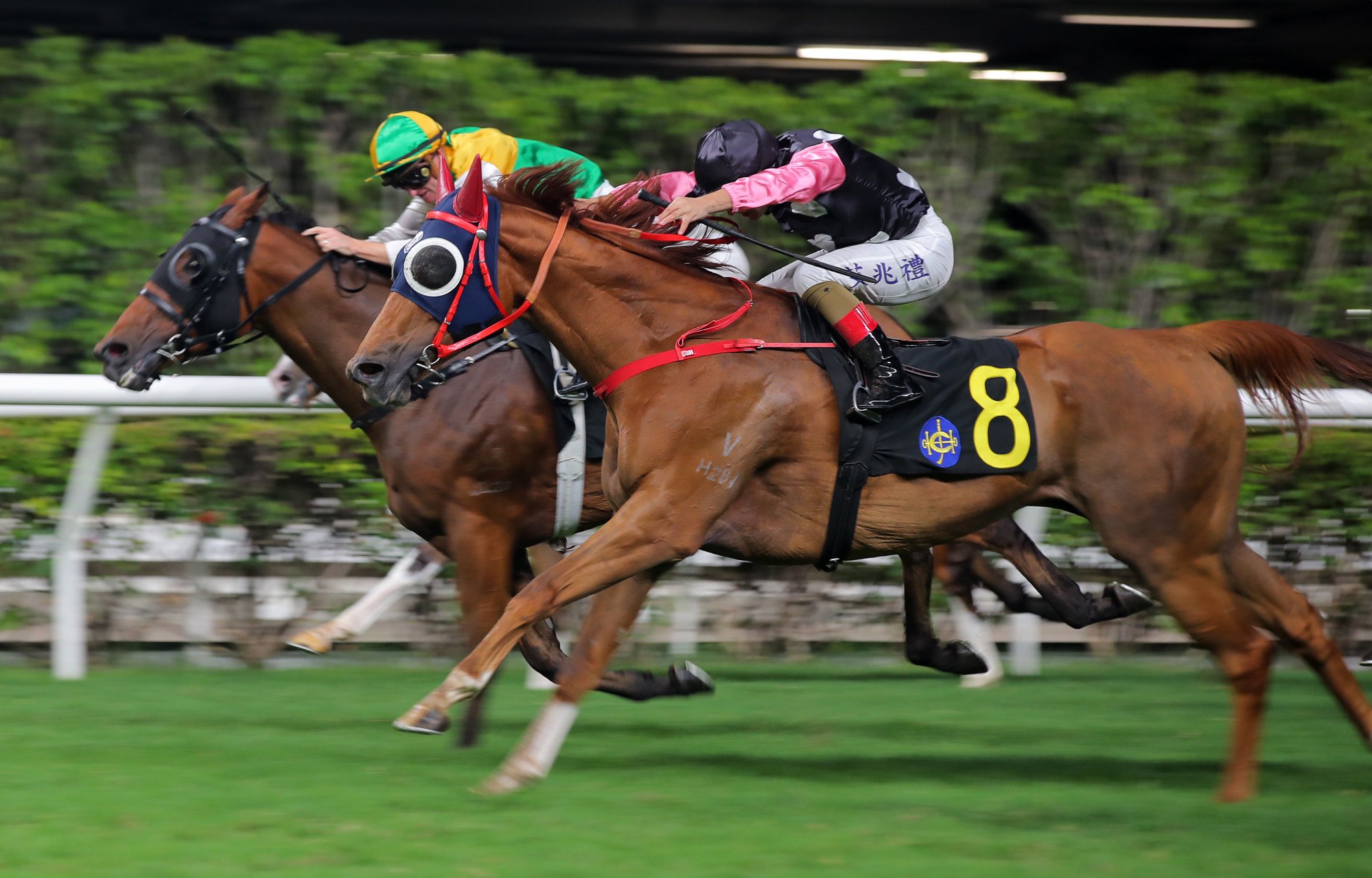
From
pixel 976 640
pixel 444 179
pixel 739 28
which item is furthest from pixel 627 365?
pixel 739 28

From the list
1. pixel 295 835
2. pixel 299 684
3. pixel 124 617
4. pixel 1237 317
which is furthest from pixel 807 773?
pixel 1237 317

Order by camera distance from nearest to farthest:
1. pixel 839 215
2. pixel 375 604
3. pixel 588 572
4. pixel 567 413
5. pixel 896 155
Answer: pixel 588 572, pixel 839 215, pixel 567 413, pixel 375 604, pixel 896 155

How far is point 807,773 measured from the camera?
4.04 metres

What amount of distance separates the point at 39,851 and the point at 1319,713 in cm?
397

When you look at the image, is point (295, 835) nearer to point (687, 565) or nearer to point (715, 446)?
point (715, 446)

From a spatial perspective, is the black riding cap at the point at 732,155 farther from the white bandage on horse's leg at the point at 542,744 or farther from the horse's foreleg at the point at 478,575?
the white bandage on horse's leg at the point at 542,744

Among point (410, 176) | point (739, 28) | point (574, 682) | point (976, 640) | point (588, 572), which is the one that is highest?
point (739, 28)

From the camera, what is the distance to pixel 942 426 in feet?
12.9

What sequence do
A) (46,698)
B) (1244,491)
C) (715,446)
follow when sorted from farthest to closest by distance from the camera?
(1244,491) → (46,698) → (715,446)

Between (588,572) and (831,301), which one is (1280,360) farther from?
(588,572)

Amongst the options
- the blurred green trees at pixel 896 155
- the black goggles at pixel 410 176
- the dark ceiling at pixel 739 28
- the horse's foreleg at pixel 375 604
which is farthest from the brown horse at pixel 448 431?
the dark ceiling at pixel 739 28

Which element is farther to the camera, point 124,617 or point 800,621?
point 800,621

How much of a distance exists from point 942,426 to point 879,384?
209 mm

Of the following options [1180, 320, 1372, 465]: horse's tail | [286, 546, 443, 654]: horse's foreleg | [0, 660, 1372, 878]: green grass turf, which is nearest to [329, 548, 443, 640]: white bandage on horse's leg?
[286, 546, 443, 654]: horse's foreleg
